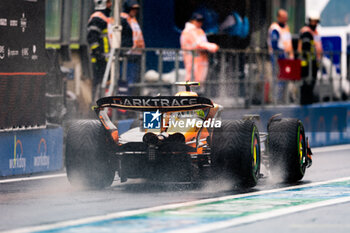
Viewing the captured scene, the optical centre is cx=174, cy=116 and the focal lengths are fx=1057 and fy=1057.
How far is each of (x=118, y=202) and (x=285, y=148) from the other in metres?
3.18

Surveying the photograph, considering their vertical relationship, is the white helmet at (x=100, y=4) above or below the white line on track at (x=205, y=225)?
above

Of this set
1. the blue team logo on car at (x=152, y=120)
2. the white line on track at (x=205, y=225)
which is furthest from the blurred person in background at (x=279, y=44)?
the white line on track at (x=205, y=225)

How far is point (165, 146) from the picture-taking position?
13586 mm

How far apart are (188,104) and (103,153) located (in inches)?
52.4

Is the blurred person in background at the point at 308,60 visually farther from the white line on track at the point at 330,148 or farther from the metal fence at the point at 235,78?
the white line on track at the point at 330,148

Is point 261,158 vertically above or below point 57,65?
below

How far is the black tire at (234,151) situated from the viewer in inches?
537

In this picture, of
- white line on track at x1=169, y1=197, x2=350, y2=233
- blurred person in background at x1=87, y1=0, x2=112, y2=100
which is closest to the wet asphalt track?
white line on track at x1=169, y1=197, x2=350, y2=233

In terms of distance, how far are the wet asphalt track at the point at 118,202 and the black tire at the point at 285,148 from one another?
0.26 meters

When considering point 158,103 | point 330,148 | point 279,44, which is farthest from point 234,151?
point 279,44

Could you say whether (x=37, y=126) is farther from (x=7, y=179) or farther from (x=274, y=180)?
(x=274, y=180)

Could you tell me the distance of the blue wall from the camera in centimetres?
1625

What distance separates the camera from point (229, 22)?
2508 centimetres

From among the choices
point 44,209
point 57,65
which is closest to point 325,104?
point 57,65
